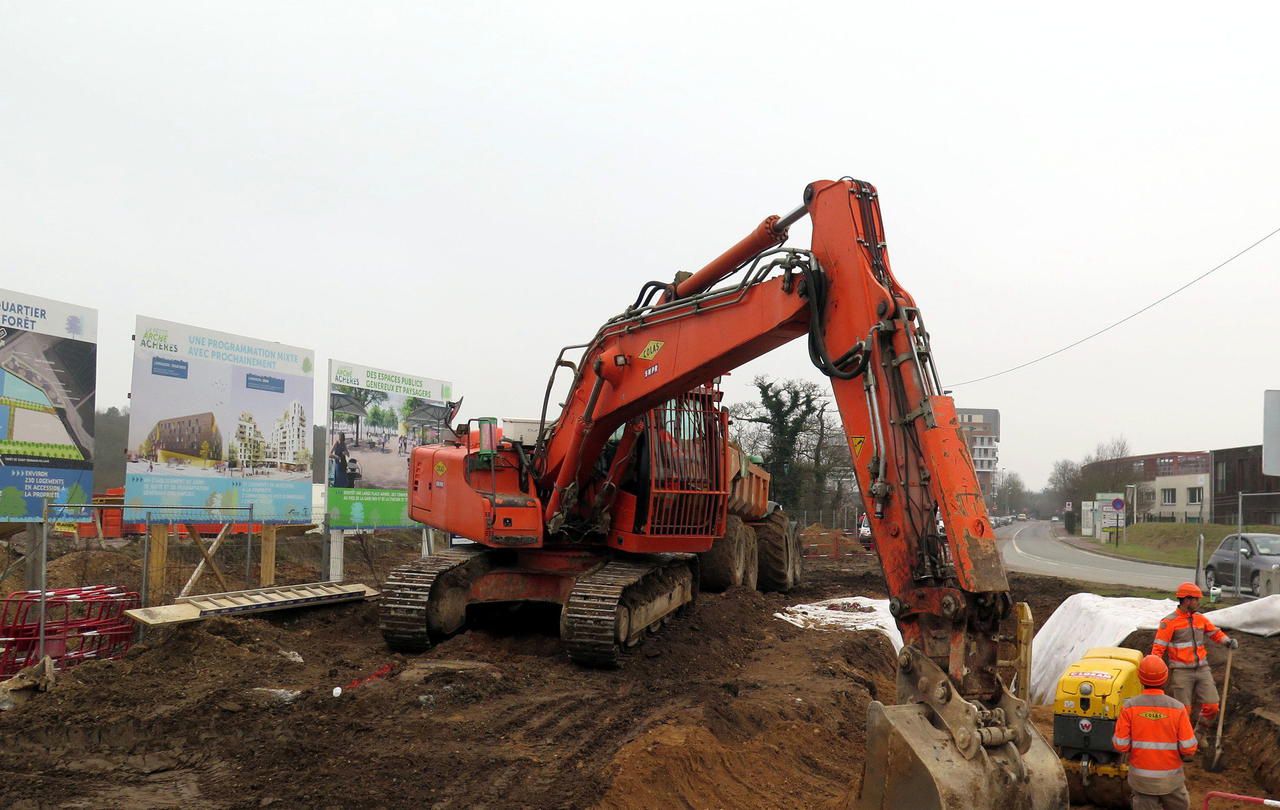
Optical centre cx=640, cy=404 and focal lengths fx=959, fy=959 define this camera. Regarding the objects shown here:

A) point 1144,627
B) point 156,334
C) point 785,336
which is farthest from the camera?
point 156,334

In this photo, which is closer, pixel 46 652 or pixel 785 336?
pixel 785 336

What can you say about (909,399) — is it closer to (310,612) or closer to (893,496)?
(893,496)

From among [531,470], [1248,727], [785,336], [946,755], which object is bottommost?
[1248,727]

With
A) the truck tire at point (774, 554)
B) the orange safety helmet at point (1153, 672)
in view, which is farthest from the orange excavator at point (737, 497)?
the truck tire at point (774, 554)

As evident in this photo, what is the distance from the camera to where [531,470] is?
10797mm

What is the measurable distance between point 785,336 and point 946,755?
335 centimetres

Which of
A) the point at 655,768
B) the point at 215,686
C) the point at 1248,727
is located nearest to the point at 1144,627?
the point at 1248,727

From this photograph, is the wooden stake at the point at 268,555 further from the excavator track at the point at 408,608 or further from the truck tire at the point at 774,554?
the truck tire at the point at 774,554

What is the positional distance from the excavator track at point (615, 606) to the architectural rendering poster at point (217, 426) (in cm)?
555

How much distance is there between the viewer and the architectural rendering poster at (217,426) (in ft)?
38.8

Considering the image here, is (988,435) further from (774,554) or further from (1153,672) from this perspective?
(1153,672)

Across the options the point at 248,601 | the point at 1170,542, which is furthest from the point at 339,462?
the point at 1170,542

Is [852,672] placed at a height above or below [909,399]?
below

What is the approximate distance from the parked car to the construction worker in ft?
46.8
